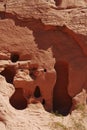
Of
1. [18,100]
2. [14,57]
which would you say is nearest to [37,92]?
[18,100]

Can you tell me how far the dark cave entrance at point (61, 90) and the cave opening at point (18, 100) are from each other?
0.90 m

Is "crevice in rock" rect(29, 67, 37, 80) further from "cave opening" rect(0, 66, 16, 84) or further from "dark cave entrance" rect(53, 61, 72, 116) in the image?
"dark cave entrance" rect(53, 61, 72, 116)

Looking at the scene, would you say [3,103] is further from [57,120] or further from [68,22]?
[68,22]

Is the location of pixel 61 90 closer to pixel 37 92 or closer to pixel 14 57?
pixel 37 92

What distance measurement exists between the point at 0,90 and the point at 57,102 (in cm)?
198

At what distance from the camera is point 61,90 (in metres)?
11.4

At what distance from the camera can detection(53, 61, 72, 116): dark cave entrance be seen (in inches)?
444

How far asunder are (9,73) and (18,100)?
0.80 meters

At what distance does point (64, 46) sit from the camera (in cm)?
1128

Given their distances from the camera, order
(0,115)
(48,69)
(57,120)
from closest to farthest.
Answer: (0,115) → (57,120) → (48,69)

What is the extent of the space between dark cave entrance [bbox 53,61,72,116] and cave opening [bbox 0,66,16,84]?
1260 mm

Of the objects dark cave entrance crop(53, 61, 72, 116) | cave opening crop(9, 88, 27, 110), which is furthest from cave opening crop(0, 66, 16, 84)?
dark cave entrance crop(53, 61, 72, 116)

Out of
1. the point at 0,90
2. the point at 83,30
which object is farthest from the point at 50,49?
the point at 0,90

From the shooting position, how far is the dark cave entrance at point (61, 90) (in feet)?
37.0
